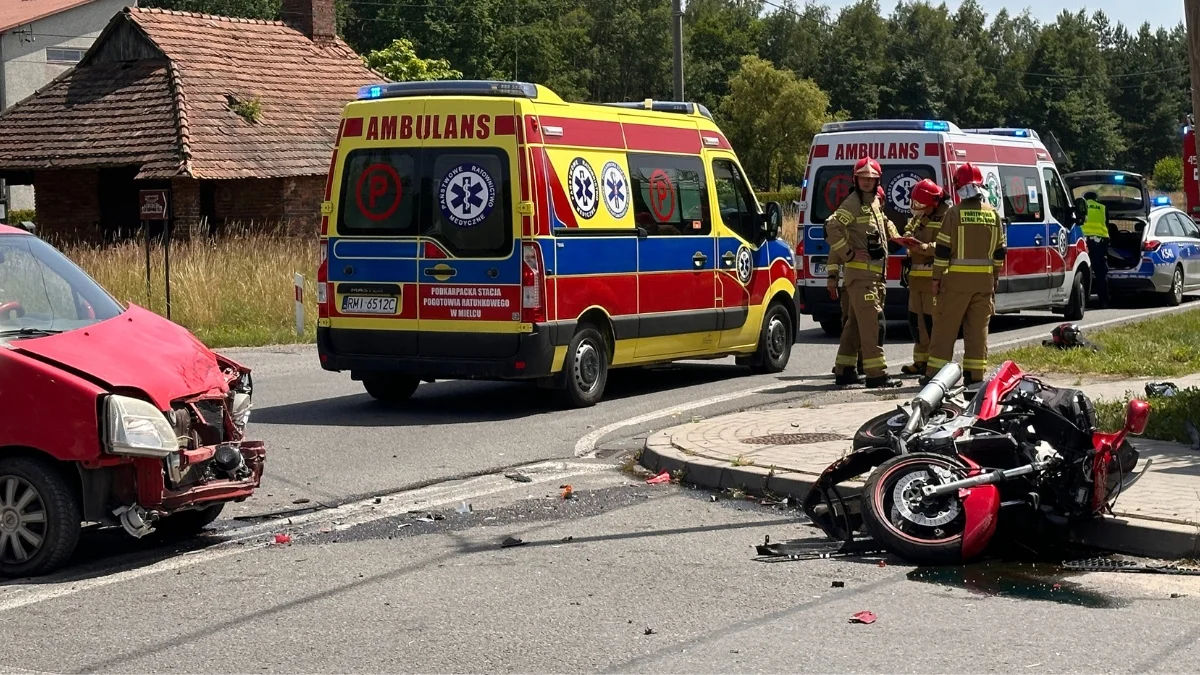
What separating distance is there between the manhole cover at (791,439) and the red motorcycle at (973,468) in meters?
2.11

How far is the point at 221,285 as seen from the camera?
21.6m

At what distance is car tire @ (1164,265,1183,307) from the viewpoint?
76.9ft

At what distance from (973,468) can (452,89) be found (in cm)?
616

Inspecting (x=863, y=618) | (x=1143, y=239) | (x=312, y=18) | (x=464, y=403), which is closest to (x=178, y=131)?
(x=312, y=18)

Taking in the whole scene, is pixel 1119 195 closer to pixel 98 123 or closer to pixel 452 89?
pixel 452 89

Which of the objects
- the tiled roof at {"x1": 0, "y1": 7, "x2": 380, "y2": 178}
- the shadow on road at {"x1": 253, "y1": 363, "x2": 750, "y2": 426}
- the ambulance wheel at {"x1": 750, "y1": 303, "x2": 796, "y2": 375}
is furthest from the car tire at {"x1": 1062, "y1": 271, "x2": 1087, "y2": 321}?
the tiled roof at {"x1": 0, "y1": 7, "x2": 380, "y2": 178}

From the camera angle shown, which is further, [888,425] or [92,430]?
[888,425]

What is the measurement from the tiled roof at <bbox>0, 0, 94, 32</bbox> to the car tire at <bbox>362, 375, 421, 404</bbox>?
2338 inches

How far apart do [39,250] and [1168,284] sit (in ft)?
63.1

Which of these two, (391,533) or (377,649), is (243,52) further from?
(377,649)

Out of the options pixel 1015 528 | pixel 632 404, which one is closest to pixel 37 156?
pixel 632 404

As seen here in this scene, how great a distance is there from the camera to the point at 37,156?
109 feet

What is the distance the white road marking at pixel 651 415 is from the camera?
1058cm

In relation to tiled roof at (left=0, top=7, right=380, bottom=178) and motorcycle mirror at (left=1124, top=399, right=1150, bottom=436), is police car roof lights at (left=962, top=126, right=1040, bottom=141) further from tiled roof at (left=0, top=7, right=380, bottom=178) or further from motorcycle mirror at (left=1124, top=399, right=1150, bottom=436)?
tiled roof at (left=0, top=7, right=380, bottom=178)
